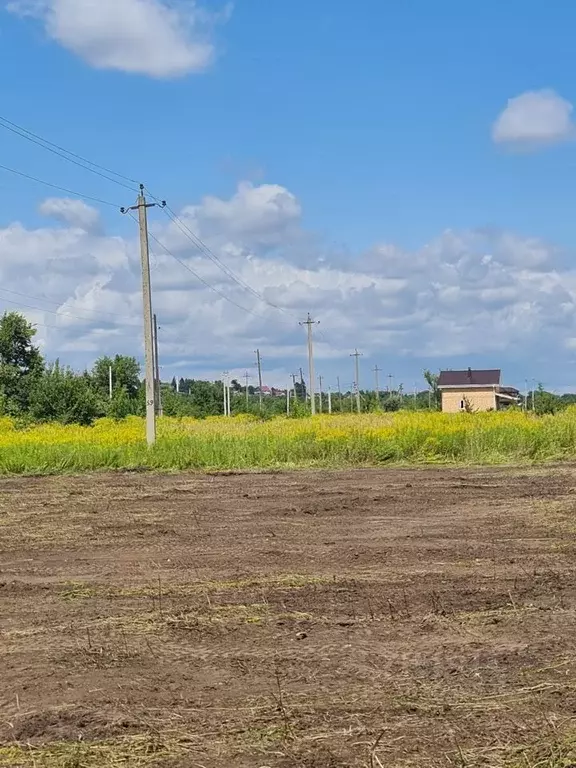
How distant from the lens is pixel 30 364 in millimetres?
61500

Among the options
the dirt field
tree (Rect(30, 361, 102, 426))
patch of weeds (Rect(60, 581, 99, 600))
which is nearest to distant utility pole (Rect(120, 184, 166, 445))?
the dirt field

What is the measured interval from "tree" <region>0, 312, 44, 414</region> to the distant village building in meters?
39.7

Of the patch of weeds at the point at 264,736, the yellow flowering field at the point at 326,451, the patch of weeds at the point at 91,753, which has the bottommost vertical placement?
the patch of weeds at the point at 91,753

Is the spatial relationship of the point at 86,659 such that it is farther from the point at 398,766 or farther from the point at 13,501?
the point at 13,501

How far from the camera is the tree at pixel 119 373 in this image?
8006 cm

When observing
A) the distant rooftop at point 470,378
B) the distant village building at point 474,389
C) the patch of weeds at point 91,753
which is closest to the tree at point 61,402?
the patch of weeds at point 91,753

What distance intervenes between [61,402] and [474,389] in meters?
57.5

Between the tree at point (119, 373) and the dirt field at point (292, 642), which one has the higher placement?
the tree at point (119, 373)

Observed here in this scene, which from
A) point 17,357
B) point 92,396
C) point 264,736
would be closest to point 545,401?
point 92,396

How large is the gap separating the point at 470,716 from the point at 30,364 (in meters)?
59.9

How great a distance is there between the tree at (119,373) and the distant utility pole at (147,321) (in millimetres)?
53536

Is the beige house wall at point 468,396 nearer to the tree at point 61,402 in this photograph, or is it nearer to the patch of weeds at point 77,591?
the tree at point 61,402

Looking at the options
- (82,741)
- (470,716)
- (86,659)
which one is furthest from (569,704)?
(86,659)

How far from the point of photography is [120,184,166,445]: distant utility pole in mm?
23781
